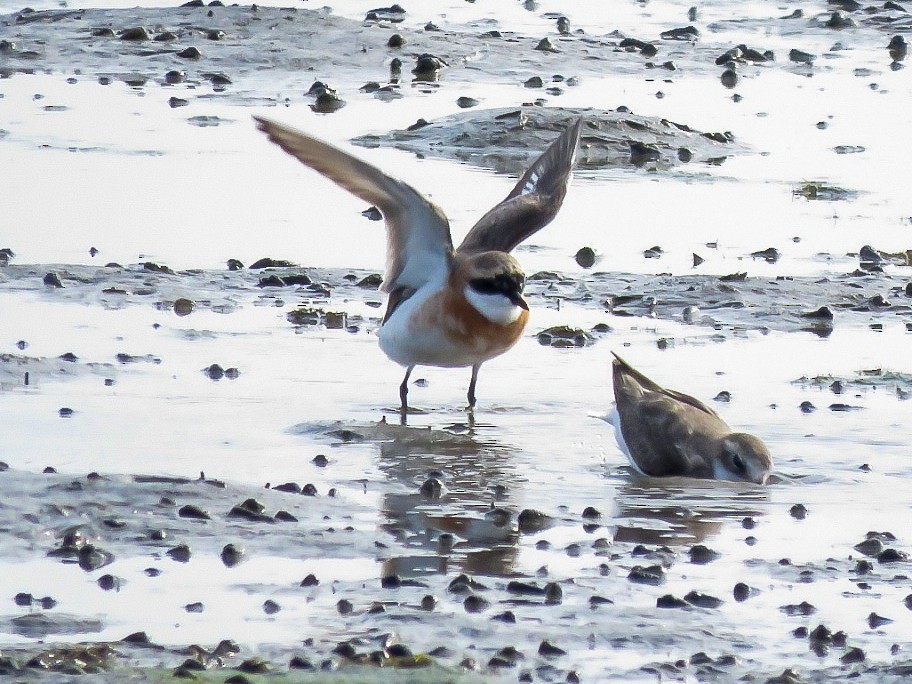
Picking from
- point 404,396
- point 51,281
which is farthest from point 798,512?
point 51,281

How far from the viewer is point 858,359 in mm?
11422

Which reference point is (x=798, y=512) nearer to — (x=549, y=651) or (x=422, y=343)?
(x=549, y=651)

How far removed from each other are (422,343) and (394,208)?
0.72m

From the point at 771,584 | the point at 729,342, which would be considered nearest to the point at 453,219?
the point at 729,342

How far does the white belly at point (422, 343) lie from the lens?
10.3m

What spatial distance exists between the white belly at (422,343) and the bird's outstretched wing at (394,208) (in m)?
0.15

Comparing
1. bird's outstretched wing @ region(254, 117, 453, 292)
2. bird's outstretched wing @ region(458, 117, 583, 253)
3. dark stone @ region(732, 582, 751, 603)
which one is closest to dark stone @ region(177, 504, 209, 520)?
dark stone @ region(732, 582, 751, 603)

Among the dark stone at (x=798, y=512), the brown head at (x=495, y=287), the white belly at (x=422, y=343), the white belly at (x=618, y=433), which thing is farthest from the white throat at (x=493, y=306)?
the dark stone at (x=798, y=512)

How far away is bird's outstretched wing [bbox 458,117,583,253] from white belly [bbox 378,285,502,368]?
74 centimetres

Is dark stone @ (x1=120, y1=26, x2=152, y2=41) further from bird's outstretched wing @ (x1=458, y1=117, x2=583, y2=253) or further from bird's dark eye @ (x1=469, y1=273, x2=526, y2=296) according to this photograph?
bird's dark eye @ (x1=469, y1=273, x2=526, y2=296)

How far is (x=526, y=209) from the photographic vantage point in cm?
1145

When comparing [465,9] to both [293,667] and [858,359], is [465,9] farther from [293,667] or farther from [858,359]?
[293,667]

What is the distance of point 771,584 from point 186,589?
214 centimetres

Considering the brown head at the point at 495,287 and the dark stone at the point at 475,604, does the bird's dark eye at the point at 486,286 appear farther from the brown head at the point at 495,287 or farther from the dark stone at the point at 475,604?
the dark stone at the point at 475,604
